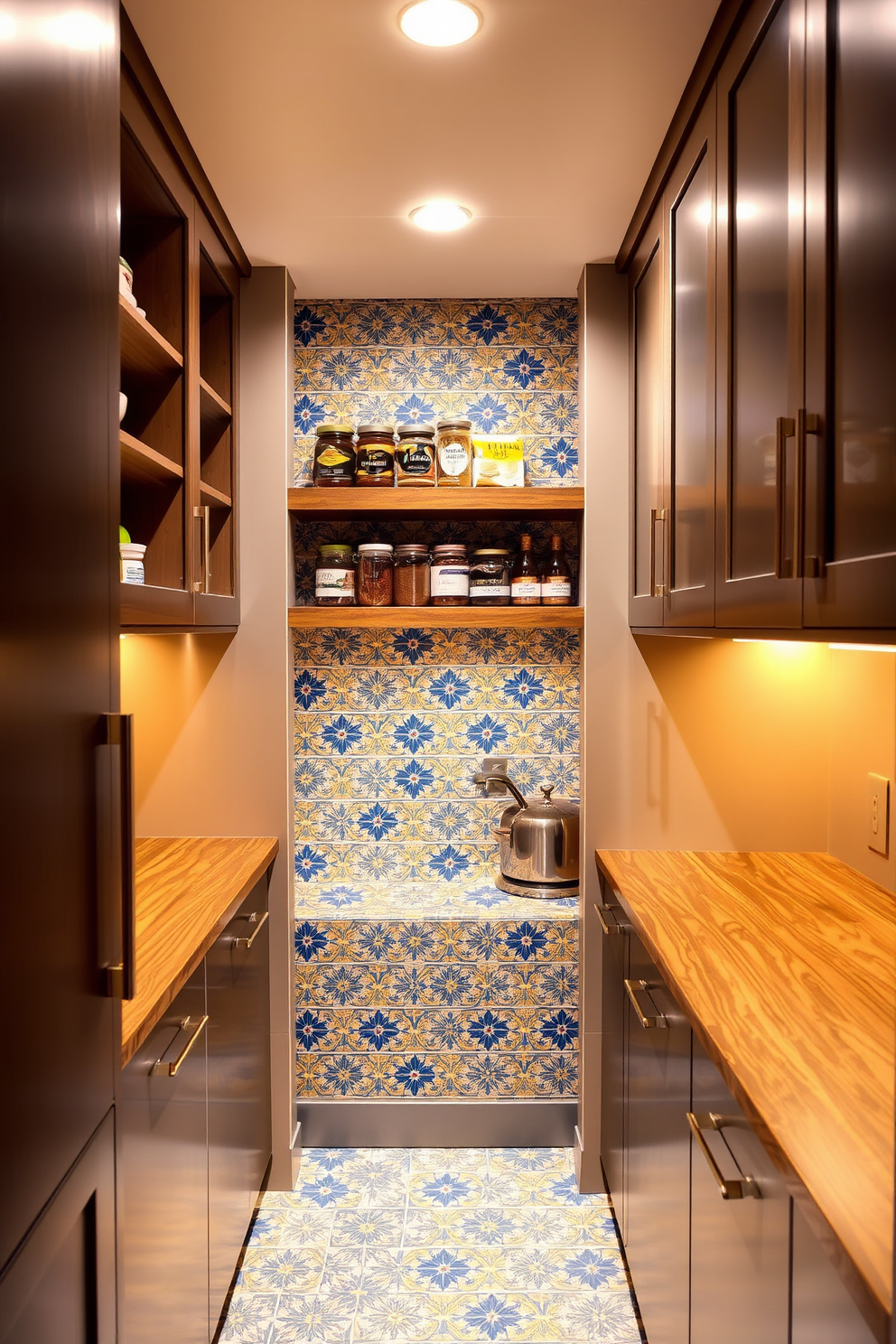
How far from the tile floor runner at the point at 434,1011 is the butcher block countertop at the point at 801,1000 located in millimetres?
480

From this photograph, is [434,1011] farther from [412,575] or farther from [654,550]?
[654,550]

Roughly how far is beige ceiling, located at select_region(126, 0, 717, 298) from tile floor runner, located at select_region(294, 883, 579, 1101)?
67.1 inches

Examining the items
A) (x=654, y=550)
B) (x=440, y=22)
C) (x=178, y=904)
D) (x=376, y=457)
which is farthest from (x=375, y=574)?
(x=440, y=22)

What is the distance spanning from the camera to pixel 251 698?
2.40 m

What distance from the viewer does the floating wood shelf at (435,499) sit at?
7.80ft

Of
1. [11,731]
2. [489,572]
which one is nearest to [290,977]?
[489,572]

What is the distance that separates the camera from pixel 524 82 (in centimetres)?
155

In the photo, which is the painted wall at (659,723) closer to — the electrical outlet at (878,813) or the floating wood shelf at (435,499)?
the floating wood shelf at (435,499)

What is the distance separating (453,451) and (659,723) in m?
0.89

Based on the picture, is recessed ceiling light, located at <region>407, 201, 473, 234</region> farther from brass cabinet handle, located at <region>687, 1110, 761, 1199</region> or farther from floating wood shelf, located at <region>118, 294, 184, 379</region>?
brass cabinet handle, located at <region>687, 1110, 761, 1199</region>

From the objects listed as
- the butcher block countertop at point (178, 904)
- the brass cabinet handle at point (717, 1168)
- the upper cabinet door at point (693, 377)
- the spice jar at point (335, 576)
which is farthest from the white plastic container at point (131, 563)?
the brass cabinet handle at point (717, 1168)

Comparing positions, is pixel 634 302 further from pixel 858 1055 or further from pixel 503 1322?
pixel 503 1322

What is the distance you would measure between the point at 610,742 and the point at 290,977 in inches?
40.5

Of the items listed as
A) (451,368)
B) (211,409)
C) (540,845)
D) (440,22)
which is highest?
(440,22)
